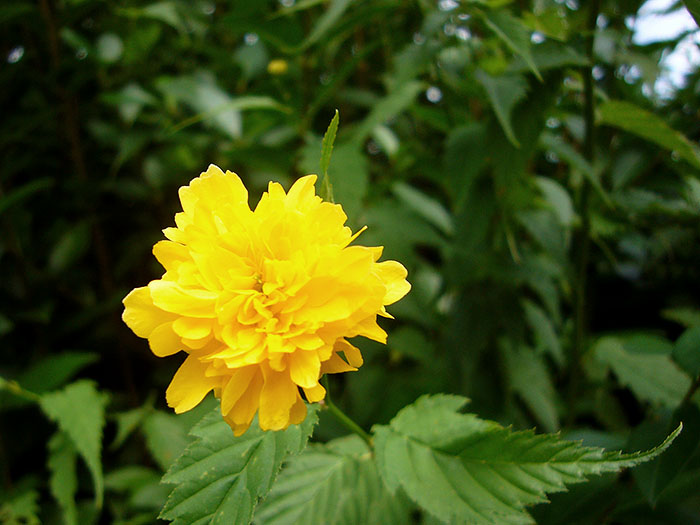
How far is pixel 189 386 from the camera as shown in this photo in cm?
33

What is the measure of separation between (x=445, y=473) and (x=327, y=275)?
191 mm

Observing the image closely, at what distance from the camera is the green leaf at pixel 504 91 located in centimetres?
49

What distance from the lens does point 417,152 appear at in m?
0.81

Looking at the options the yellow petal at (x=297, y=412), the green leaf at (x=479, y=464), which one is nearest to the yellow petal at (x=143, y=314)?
the yellow petal at (x=297, y=412)

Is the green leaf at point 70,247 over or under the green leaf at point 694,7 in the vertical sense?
under

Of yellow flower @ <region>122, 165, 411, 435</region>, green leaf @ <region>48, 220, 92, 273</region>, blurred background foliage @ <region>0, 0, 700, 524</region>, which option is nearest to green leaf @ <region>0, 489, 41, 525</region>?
blurred background foliage @ <region>0, 0, 700, 524</region>

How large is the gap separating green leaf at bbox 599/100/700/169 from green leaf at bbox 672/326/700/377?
168mm

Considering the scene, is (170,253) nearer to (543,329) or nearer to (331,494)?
(331,494)

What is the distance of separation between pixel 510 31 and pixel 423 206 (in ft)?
1.11

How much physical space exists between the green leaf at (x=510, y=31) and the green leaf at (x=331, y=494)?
412 millimetres

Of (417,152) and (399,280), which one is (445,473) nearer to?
(399,280)

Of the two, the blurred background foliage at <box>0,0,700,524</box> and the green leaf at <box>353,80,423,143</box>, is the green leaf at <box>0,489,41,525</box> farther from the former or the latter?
the green leaf at <box>353,80,423,143</box>

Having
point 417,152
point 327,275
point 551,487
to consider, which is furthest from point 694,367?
point 417,152

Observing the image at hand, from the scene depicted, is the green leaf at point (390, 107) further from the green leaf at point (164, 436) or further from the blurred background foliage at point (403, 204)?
the green leaf at point (164, 436)
